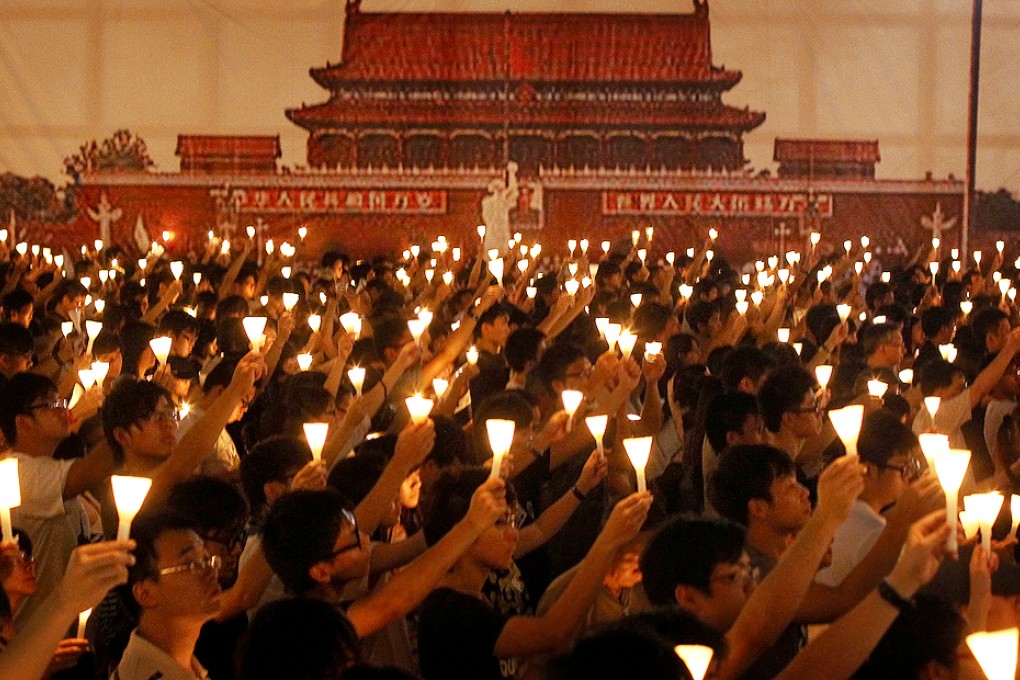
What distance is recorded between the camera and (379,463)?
4.35 metres

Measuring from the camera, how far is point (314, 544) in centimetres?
335

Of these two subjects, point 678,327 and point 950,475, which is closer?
point 950,475

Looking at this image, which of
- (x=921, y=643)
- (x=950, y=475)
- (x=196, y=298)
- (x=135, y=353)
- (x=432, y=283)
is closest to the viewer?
(x=921, y=643)

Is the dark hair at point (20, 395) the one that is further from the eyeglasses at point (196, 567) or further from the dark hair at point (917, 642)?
the dark hair at point (917, 642)

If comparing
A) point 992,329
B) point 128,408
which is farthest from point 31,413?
point 992,329

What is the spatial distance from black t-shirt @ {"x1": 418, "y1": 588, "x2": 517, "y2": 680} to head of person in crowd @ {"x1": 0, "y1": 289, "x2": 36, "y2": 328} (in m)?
5.72

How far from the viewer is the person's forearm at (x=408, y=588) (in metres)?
3.37

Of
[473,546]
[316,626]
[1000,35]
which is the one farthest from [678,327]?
[1000,35]

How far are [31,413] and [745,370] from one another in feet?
9.14

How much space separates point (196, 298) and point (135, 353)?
8.51ft

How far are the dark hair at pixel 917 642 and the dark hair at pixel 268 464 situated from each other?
181 cm

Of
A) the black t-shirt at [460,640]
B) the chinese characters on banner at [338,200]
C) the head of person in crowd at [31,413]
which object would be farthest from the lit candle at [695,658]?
the chinese characters on banner at [338,200]

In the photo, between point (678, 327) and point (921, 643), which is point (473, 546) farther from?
point (678, 327)

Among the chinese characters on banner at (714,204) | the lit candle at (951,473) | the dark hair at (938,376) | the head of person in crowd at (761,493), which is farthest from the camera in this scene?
the chinese characters on banner at (714,204)
